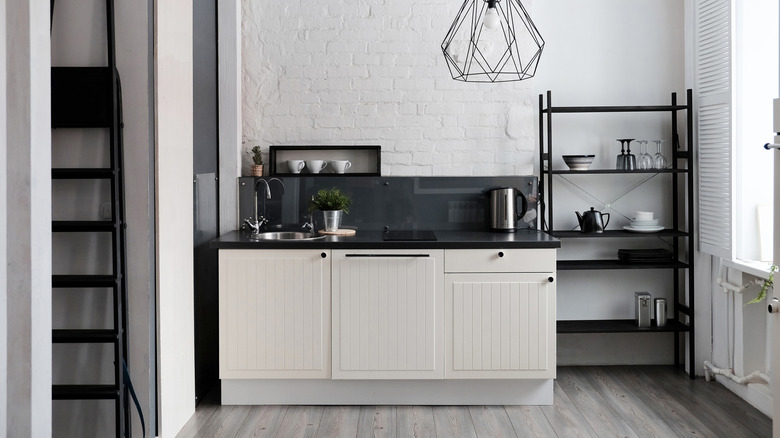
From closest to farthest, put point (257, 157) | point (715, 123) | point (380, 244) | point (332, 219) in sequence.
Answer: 1. point (380, 244)
2. point (715, 123)
3. point (332, 219)
4. point (257, 157)

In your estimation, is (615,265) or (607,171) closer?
(607,171)

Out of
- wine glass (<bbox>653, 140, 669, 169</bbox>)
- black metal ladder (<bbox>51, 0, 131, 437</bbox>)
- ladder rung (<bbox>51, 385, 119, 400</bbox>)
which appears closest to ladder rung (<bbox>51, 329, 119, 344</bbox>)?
black metal ladder (<bbox>51, 0, 131, 437</bbox>)

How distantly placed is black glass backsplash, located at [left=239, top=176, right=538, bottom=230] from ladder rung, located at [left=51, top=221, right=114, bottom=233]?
1647mm

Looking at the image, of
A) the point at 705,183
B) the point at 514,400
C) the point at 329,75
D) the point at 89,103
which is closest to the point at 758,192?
the point at 705,183

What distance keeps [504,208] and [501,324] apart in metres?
0.80

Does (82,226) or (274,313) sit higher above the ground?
(82,226)

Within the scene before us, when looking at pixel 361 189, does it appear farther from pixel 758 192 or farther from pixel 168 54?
pixel 758 192

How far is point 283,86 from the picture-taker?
4688 mm

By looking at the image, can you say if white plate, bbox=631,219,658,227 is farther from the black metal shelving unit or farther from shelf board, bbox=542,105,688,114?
shelf board, bbox=542,105,688,114

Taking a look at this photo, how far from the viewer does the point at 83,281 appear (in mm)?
2992

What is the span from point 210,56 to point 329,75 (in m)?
0.77

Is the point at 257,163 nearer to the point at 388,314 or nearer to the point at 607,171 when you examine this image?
the point at 388,314

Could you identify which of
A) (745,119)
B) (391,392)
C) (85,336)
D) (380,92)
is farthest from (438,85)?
Answer: (85,336)

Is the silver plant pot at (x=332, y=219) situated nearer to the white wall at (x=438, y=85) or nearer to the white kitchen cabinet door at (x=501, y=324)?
the white wall at (x=438, y=85)
